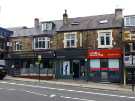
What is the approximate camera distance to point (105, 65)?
42312mm

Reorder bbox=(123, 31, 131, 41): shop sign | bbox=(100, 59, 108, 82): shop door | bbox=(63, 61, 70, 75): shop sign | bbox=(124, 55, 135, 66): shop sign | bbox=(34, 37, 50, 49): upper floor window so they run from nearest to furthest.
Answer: bbox=(124, 55, 135, 66): shop sign
bbox=(123, 31, 131, 41): shop sign
bbox=(100, 59, 108, 82): shop door
bbox=(63, 61, 70, 75): shop sign
bbox=(34, 37, 50, 49): upper floor window

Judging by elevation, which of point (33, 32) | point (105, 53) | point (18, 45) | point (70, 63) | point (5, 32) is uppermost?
point (5, 32)

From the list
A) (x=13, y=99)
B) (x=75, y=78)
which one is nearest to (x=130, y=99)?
(x=13, y=99)

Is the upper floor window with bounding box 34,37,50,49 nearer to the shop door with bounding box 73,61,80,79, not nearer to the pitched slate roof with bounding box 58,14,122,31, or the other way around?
the pitched slate roof with bounding box 58,14,122,31

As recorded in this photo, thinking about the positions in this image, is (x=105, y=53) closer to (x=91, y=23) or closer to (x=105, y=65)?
(x=105, y=65)

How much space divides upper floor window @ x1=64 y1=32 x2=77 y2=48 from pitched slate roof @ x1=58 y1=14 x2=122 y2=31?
68 cm

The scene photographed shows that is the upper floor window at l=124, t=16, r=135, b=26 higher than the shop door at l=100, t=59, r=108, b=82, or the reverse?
the upper floor window at l=124, t=16, r=135, b=26

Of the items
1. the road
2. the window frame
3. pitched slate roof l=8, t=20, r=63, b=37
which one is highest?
pitched slate roof l=8, t=20, r=63, b=37

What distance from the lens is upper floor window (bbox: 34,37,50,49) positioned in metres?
47.5

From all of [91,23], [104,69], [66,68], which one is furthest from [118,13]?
[66,68]

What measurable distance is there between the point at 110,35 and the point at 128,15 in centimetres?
318

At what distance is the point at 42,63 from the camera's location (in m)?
47.8

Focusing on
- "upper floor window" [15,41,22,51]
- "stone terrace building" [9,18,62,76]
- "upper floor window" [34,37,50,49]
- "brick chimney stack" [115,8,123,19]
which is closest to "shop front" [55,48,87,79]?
"stone terrace building" [9,18,62,76]

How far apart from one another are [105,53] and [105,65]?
1.43m
